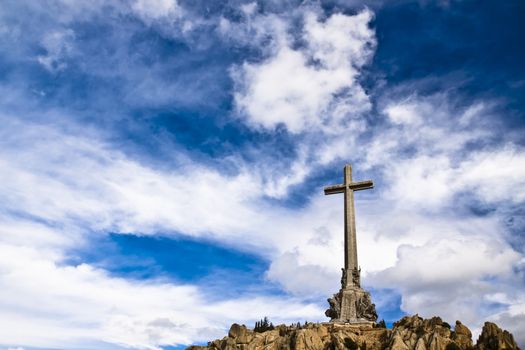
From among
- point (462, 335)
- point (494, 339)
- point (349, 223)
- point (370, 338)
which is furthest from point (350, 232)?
point (494, 339)

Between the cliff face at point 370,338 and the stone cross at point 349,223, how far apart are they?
4.78m

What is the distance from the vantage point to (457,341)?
27.1 m

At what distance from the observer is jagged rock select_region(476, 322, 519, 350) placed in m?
24.4

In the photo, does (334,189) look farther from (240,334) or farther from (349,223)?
(240,334)

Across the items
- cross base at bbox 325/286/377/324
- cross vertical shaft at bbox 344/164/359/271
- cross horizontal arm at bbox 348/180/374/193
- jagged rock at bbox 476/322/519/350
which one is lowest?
jagged rock at bbox 476/322/519/350

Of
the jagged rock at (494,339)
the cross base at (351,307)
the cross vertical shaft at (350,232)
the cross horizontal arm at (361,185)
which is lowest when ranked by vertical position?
the jagged rock at (494,339)

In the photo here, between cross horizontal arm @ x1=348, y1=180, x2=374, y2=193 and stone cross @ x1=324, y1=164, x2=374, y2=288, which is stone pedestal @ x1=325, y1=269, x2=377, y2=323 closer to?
stone cross @ x1=324, y1=164, x2=374, y2=288

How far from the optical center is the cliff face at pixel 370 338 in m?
25.8

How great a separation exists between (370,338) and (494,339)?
25.3 ft

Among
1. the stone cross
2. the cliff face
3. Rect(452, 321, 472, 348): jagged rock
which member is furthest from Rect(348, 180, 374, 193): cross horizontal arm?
Rect(452, 321, 472, 348): jagged rock

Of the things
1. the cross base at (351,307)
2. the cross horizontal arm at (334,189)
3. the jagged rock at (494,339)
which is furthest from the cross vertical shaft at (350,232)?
the jagged rock at (494,339)

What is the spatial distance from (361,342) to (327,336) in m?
2.18

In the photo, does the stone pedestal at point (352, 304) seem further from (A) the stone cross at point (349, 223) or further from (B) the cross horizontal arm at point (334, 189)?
(B) the cross horizontal arm at point (334, 189)

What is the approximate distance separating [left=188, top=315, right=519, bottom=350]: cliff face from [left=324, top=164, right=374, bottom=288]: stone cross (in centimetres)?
478
